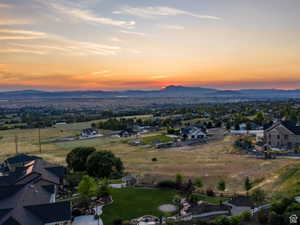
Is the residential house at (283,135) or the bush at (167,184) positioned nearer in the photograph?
the bush at (167,184)

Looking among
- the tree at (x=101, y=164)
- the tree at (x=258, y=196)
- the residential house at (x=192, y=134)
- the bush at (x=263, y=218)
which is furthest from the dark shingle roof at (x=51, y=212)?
the residential house at (x=192, y=134)

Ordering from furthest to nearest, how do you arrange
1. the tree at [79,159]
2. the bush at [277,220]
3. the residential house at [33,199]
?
the tree at [79,159]
the residential house at [33,199]
the bush at [277,220]

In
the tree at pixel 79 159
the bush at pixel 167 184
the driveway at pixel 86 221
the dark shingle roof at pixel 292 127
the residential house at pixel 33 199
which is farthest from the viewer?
the dark shingle roof at pixel 292 127

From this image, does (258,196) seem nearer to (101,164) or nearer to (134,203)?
(134,203)

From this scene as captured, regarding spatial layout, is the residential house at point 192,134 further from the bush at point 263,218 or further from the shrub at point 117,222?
the bush at point 263,218

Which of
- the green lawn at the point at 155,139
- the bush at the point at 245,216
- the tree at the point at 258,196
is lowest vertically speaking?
the green lawn at the point at 155,139

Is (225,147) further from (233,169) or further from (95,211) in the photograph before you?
(95,211)
